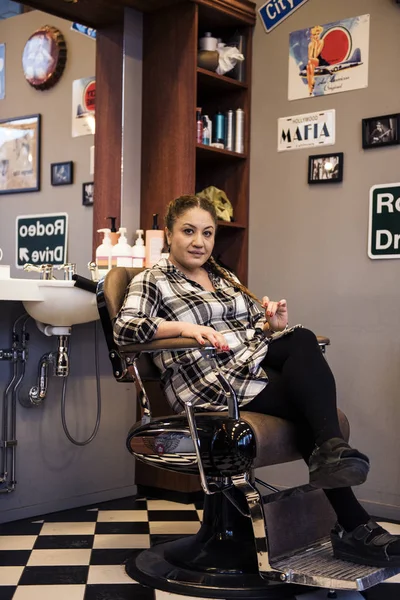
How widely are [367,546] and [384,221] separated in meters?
1.57

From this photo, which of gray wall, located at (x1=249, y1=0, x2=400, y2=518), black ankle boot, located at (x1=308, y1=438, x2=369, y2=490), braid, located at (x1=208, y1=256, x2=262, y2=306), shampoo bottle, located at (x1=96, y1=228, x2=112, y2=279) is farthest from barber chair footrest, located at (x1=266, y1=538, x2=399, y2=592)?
shampoo bottle, located at (x1=96, y1=228, x2=112, y2=279)

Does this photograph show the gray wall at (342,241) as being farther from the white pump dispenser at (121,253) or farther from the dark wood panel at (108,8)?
the white pump dispenser at (121,253)

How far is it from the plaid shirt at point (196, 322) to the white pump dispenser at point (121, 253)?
731 millimetres

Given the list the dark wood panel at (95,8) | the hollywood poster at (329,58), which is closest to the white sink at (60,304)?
the dark wood panel at (95,8)

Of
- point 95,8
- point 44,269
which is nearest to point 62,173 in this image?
point 44,269

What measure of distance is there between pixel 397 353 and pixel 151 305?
4.14 feet

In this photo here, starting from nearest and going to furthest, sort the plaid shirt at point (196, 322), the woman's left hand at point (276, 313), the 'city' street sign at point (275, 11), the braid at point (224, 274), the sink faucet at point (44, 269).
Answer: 1. the plaid shirt at point (196, 322)
2. the woman's left hand at point (276, 313)
3. the braid at point (224, 274)
4. the sink faucet at point (44, 269)
5. the 'city' street sign at point (275, 11)

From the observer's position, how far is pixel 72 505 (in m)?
3.31

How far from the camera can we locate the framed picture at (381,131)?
129 inches

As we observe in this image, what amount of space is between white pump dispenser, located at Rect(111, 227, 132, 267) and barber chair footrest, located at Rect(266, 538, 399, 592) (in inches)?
60.0

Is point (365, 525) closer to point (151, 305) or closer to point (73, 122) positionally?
point (151, 305)

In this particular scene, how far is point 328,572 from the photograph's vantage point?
2.11 metres

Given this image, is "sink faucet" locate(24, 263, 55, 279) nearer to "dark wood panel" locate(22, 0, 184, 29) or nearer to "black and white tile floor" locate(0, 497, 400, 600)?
"black and white tile floor" locate(0, 497, 400, 600)

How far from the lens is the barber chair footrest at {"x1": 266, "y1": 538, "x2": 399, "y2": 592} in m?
2.04
